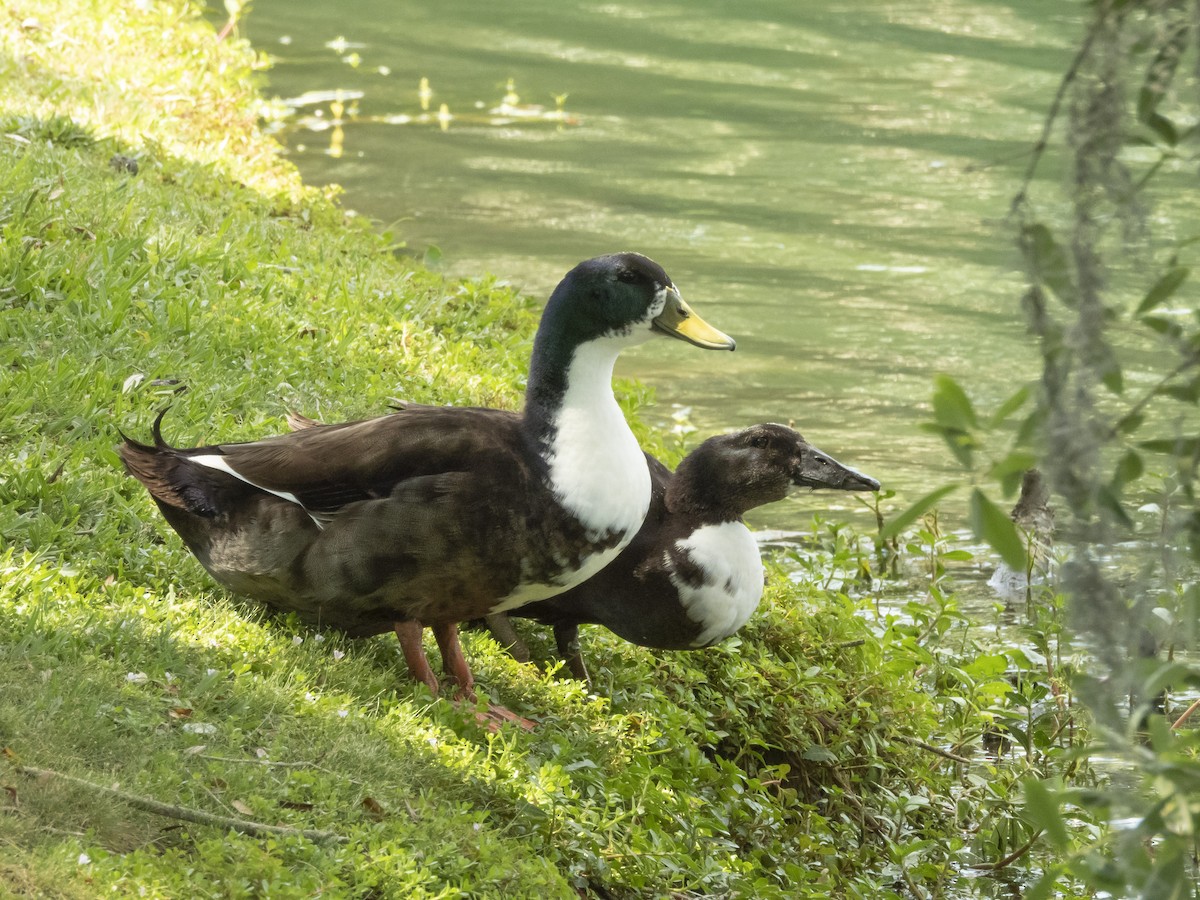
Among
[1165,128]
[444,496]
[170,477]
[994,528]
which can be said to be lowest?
[170,477]

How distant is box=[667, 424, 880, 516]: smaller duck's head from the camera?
15.9 feet

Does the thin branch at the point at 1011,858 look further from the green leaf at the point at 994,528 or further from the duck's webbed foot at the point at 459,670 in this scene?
the green leaf at the point at 994,528

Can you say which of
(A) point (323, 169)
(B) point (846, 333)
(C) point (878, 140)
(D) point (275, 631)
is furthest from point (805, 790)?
(C) point (878, 140)

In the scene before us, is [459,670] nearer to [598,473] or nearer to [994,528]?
[598,473]

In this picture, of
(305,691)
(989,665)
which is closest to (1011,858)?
(989,665)

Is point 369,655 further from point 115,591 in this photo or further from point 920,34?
point 920,34

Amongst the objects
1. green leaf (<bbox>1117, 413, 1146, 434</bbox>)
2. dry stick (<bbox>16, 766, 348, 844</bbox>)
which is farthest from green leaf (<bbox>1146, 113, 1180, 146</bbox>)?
dry stick (<bbox>16, 766, 348, 844</bbox>)

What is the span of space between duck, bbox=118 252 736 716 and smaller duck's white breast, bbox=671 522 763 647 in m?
0.42

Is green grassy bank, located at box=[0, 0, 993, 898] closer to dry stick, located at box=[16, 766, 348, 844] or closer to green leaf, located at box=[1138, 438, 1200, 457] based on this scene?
dry stick, located at box=[16, 766, 348, 844]

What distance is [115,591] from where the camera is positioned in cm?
428

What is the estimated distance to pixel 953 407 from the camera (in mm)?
1942

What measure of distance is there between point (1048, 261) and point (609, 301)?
2.54 m

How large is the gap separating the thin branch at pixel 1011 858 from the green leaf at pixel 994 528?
2760 mm

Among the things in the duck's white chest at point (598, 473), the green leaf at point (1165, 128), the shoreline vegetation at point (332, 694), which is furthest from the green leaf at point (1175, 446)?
the duck's white chest at point (598, 473)
